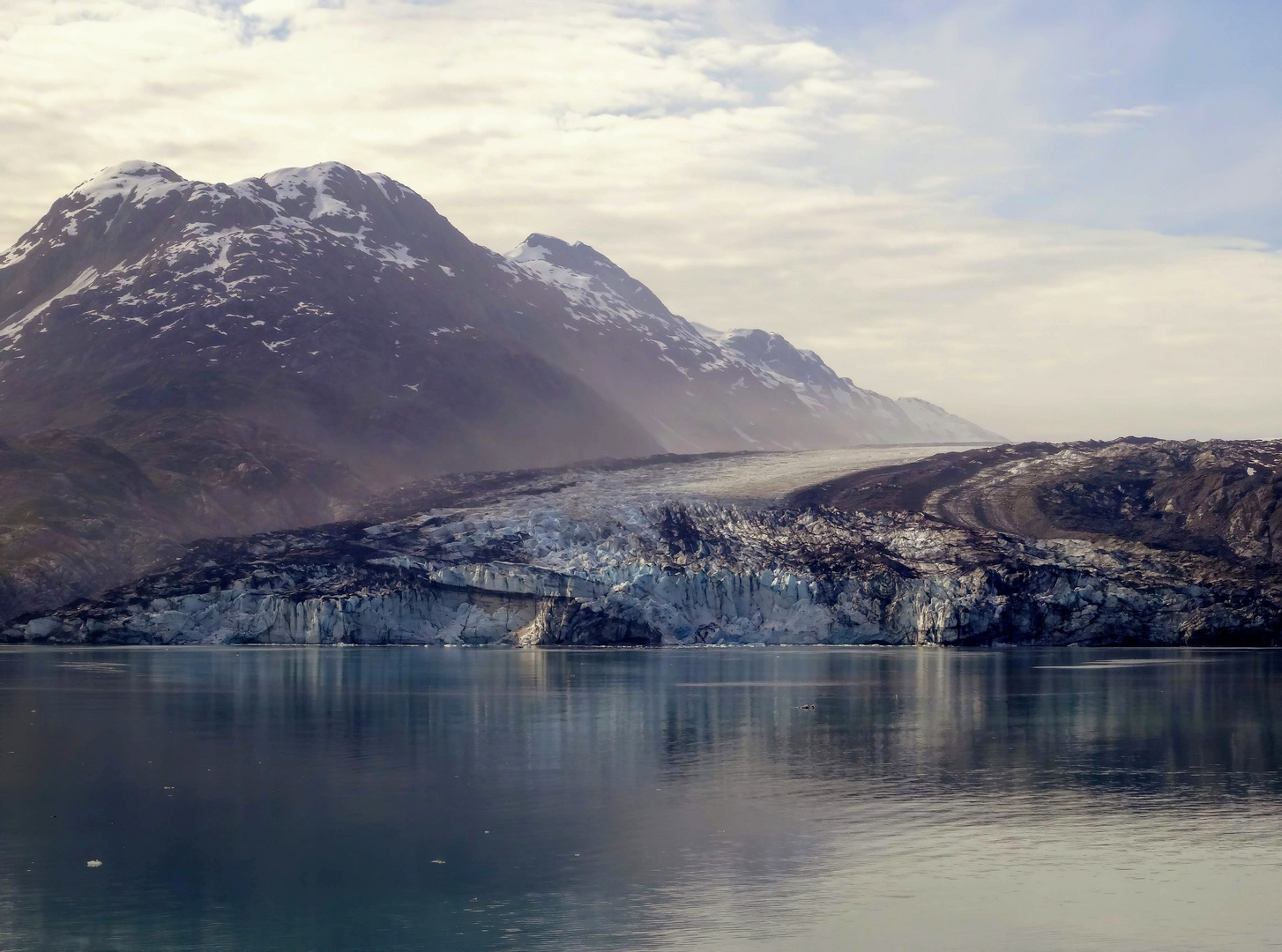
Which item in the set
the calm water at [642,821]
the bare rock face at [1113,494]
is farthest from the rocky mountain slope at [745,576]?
the calm water at [642,821]

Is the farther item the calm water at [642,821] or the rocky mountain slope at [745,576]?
the rocky mountain slope at [745,576]

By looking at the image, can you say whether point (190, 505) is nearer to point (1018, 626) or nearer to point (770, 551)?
point (770, 551)

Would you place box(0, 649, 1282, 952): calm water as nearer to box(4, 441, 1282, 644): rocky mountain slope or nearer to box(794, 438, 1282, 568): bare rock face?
box(4, 441, 1282, 644): rocky mountain slope

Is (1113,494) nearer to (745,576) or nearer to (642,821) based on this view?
(745,576)

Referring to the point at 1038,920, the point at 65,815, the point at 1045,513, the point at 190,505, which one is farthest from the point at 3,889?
the point at 190,505

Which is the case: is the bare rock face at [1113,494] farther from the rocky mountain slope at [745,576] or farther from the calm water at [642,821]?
the calm water at [642,821]

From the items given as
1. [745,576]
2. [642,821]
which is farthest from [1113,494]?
[642,821]
